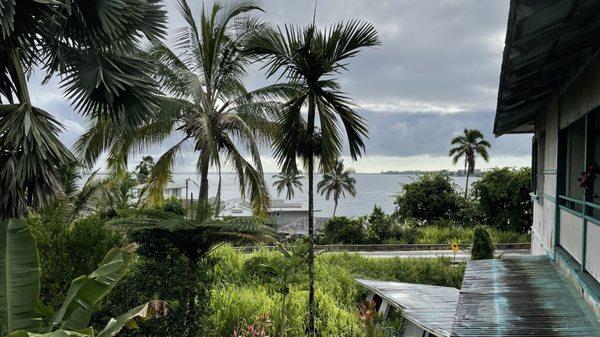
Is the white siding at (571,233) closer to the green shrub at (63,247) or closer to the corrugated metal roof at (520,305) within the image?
the corrugated metal roof at (520,305)

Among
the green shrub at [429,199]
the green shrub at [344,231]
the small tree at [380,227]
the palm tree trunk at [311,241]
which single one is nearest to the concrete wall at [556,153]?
the palm tree trunk at [311,241]

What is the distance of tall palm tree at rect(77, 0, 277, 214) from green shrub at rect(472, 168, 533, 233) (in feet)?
66.5

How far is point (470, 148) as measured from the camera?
43.2 metres

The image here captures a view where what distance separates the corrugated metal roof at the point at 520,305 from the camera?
3.90 m

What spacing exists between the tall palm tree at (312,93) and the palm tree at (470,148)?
36846 millimetres

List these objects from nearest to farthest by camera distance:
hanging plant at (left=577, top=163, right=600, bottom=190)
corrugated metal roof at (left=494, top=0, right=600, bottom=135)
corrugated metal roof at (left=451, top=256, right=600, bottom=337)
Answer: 1. corrugated metal roof at (left=494, top=0, right=600, bottom=135)
2. corrugated metal roof at (left=451, top=256, right=600, bottom=337)
3. hanging plant at (left=577, top=163, right=600, bottom=190)

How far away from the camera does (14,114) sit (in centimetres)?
580

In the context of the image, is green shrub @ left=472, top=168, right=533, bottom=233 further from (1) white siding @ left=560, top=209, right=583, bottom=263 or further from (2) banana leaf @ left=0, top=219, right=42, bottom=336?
(2) banana leaf @ left=0, top=219, right=42, bottom=336

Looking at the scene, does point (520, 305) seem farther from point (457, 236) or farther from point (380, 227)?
point (457, 236)

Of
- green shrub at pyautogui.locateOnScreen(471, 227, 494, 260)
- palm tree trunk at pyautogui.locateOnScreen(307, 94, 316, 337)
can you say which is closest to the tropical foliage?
palm tree trunk at pyautogui.locateOnScreen(307, 94, 316, 337)

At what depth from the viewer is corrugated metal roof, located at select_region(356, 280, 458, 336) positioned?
29.0 ft

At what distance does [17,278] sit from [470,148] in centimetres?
4333

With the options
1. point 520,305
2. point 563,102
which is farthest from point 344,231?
point 520,305

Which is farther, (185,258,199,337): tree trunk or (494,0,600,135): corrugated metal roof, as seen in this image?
(185,258,199,337): tree trunk
